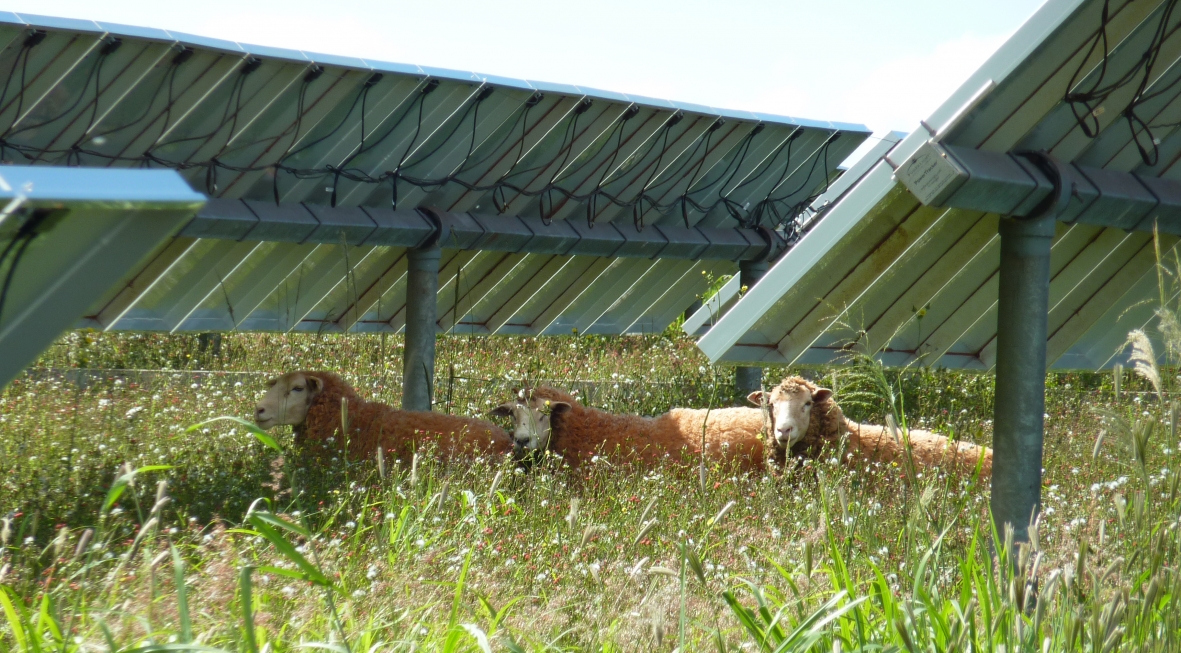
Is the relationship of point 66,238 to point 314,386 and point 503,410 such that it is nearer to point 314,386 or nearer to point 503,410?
point 503,410

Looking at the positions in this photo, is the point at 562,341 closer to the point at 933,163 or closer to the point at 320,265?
the point at 320,265

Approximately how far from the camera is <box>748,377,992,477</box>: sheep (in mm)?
6902

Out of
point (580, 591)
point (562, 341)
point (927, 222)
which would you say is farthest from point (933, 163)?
point (562, 341)

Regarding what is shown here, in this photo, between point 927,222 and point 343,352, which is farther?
point 343,352

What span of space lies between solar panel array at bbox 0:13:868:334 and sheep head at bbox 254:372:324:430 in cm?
105

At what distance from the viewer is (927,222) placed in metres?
5.21

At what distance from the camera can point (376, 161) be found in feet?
29.5

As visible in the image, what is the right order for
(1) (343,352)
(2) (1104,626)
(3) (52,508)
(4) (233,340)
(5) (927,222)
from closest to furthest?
1. (2) (1104,626)
2. (5) (927,222)
3. (3) (52,508)
4. (1) (343,352)
5. (4) (233,340)

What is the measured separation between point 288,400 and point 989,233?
15.8ft

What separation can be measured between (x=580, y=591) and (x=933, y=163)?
6.74 ft

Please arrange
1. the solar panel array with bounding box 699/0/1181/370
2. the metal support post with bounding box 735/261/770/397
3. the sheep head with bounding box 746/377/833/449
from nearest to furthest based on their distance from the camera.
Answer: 1. the solar panel array with bounding box 699/0/1181/370
2. the sheep head with bounding box 746/377/833/449
3. the metal support post with bounding box 735/261/770/397

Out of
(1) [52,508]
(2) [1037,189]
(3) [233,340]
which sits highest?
(3) [233,340]

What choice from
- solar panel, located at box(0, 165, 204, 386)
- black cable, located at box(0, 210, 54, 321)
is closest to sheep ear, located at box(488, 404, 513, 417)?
solar panel, located at box(0, 165, 204, 386)

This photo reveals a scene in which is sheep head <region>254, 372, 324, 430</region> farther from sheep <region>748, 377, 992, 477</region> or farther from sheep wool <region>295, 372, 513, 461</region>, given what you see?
sheep <region>748, 377, 992, 477</region>
